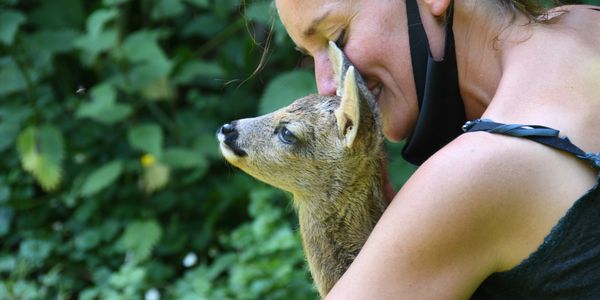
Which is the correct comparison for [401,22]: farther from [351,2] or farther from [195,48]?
[195,48]

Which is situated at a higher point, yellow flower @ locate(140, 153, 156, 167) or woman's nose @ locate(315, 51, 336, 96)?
woman's nose @ locate(315, 51, 336, 96)

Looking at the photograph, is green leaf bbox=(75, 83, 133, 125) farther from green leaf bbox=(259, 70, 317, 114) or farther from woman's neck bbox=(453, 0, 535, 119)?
woman's neck bbox=(453, 0, 535, 119)

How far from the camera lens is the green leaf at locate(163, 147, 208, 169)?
16.6 feet

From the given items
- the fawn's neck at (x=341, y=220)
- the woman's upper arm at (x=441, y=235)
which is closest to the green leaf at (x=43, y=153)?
the fawn's neck at (x=341, y=220)

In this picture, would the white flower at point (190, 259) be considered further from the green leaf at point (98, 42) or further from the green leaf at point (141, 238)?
the green leaf at point (98, 42)

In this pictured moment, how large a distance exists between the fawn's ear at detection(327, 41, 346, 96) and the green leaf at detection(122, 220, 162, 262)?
273 centimetres

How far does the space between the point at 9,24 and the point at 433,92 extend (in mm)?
3355

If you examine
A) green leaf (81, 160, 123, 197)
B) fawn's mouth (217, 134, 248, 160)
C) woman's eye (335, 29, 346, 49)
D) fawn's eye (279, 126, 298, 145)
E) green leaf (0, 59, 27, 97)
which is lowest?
green leaf (81, 160, 123, 197)

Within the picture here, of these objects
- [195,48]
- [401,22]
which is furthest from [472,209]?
[195,48]

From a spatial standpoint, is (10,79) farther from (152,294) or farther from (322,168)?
(322,168)

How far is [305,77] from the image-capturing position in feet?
14.6

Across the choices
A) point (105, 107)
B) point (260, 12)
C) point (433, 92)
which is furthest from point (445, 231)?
point (105, 107)

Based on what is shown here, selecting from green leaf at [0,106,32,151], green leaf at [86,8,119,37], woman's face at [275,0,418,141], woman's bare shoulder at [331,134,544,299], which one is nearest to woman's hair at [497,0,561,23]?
woman's face at [275,0,418,141]

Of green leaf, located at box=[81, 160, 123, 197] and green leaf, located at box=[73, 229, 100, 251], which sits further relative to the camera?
green leaf, located at box=[73, 229, 100, 251]
